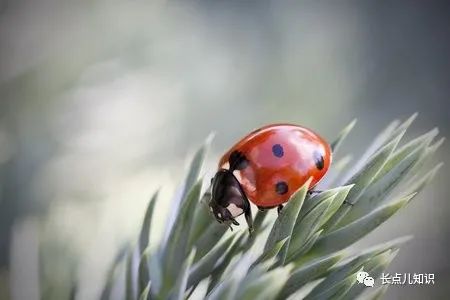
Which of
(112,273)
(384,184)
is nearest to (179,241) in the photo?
(112,273)

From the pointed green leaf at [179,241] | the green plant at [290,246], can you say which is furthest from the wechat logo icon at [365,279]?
the pointed green leaf at [179,241]

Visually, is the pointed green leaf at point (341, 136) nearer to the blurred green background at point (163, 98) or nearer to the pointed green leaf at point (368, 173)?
the blurred green background at point (163, 98)

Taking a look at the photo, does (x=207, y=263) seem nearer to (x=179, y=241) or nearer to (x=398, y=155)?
(x=179, y=241)

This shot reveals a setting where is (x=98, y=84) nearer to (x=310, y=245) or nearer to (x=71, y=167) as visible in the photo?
(x=71, y=167)

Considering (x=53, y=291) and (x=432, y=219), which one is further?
(x=432, y=219)

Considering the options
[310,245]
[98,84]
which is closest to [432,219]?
[310,245]

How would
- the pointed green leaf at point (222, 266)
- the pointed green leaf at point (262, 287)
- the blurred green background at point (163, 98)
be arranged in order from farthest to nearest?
1. the blurred green background at point (163, 98)
2. the pointed green leaf at point (222, 266)
3. the pointed green leaf at point (262, 287)
